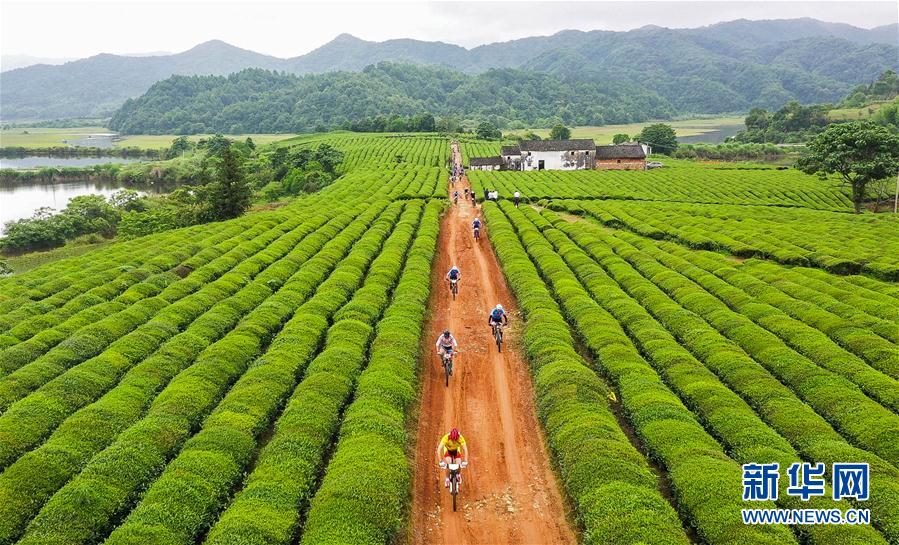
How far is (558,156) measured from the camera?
101188mm

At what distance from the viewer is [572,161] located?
10100 cm

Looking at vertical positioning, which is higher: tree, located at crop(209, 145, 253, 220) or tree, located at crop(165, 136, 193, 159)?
tree, located at crop(165, 136, 193, 159)

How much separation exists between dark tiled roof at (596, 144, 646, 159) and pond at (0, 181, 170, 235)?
276 feet

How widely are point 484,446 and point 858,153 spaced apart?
202 ft

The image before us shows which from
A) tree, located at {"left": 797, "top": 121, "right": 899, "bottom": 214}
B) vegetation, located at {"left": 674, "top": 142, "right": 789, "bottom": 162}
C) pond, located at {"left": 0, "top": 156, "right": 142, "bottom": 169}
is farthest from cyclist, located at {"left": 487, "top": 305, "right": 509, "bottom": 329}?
pond, located at {"left": 0, "top": 156, "right": 142, "bottom": 169}

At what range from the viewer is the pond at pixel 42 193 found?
95312 mm

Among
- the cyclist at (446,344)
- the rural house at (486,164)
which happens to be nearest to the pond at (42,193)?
the rural house at (486,164)

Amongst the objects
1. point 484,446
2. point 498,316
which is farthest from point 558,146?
point 484,446

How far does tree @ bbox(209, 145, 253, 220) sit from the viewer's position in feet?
206

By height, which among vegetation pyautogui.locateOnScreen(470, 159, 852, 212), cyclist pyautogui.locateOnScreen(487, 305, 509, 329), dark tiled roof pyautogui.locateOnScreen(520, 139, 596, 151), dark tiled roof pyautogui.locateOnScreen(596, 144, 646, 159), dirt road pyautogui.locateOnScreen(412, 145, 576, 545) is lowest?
dirt road pyautogui.locateOnScreen(412, 145, 576, 545)

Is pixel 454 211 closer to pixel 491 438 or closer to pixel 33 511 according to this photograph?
pixel 491 438

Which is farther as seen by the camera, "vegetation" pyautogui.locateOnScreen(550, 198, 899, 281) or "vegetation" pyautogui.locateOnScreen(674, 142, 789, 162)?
"vegetation" pyautogui.locateOnScreen(674, 142, 789, 162)

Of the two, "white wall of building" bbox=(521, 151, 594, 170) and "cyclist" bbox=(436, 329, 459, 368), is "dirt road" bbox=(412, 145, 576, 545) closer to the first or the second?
"cyclist" bbox=(436, 329, 459, 368)

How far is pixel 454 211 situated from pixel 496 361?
107ft
